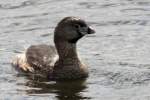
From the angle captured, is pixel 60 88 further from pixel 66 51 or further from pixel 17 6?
pixel 17 6

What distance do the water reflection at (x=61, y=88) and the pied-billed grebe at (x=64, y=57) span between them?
28 cm

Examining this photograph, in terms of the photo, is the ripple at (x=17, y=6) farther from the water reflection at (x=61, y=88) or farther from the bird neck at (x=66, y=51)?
the water reflection at (x=61, y=88)

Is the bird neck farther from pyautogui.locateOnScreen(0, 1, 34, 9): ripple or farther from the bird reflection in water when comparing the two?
pyautogui.locateOnScreen(0, 1, 34, 9): ripple

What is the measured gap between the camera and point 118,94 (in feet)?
46.8

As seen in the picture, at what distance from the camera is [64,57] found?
1617 centimetres

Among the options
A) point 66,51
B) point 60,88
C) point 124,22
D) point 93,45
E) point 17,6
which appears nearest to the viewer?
point 60,88

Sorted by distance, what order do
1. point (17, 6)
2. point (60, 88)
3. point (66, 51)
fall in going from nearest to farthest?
point (60, 88), point (66, 51), point (17, 6)

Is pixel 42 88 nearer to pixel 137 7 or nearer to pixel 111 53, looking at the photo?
pixel 111 53

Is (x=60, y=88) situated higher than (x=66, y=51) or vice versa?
(x=66, y=51)

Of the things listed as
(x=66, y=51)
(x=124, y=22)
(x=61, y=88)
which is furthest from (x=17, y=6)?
(x=61, y=88)

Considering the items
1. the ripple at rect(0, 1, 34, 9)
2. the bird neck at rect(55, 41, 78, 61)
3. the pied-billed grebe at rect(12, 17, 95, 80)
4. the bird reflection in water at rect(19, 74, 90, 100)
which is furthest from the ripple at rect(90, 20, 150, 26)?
Result: the bird reflection in water at rect(19, 74, 90, 100)

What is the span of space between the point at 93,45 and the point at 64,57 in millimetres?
1666

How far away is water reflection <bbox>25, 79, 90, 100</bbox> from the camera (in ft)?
47.7

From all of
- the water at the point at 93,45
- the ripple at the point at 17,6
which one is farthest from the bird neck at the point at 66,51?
the ripple at the point at 17,6
